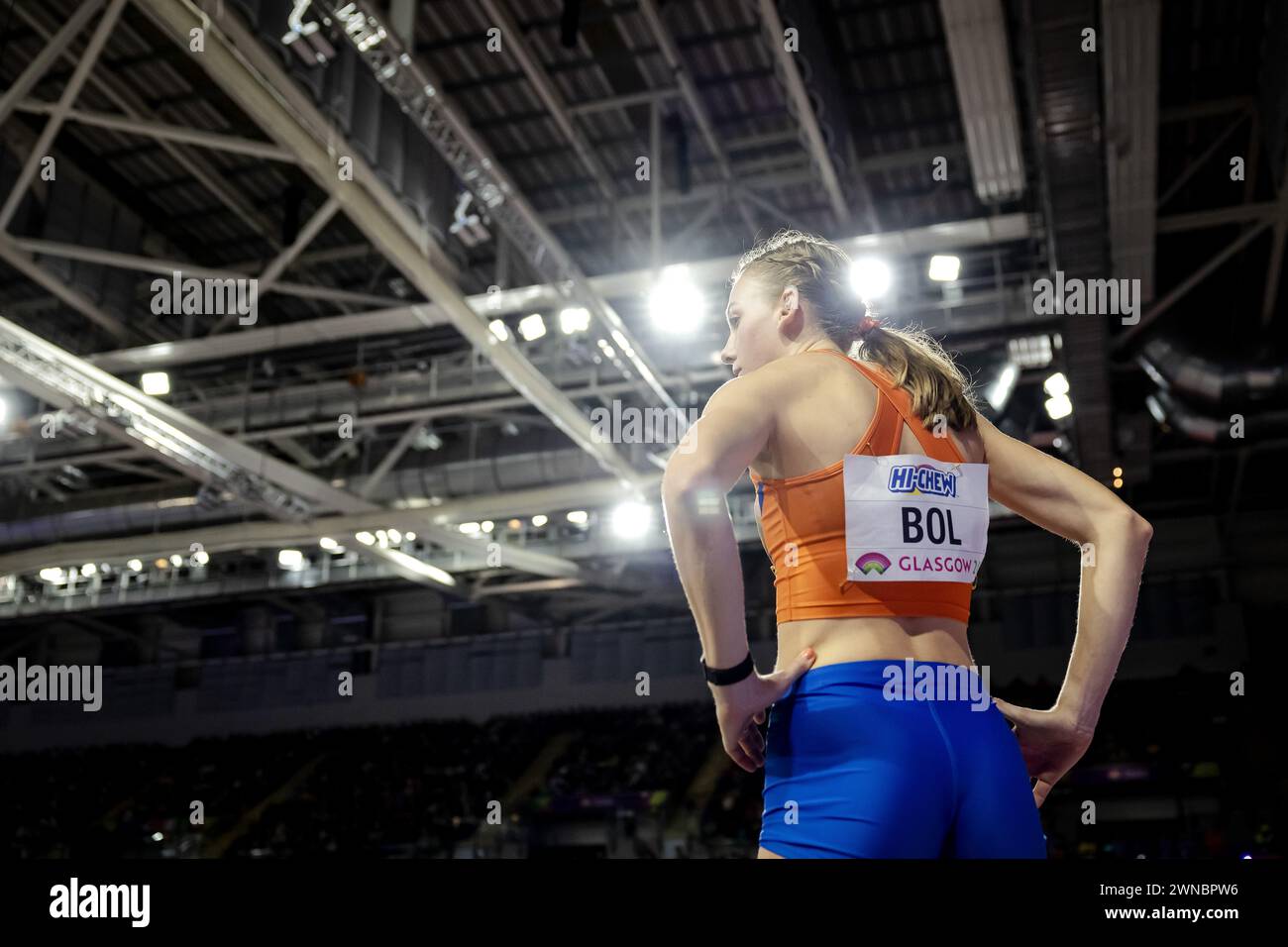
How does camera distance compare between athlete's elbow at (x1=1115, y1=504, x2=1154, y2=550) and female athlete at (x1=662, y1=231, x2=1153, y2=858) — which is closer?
female athlete at (x1=662, y1=231, x2=1153, y2=858)

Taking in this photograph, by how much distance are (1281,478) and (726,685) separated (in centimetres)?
2138

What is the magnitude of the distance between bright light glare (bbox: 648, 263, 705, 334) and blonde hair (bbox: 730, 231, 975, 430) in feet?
26.3

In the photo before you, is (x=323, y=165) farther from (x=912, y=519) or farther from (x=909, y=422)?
(x=912, y=519)

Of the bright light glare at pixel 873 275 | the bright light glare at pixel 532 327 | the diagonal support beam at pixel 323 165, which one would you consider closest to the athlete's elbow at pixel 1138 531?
the diagonal support beam at pixel 323 165

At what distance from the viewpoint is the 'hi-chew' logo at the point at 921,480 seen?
5.89 feet

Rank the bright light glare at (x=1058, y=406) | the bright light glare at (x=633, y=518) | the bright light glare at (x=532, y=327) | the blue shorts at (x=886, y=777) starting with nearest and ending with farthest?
the blue shorts at (x=886, y=777), the bright light glare at (x=532, y=327), the bright light glare at (x=1058, y=406), the bright light glare at (x=633, y=518)

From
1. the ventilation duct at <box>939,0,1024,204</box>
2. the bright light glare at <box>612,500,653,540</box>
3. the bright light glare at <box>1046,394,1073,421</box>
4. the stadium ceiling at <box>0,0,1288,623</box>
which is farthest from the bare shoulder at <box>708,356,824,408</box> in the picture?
the bright light glare at <box>612,500,653,540</box>

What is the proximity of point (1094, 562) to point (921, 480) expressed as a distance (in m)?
0.36

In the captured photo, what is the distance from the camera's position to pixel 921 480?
1.82m

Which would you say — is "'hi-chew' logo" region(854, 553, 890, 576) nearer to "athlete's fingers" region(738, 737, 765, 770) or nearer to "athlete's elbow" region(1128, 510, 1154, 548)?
"athlete's fingers" region(738, 737, 765, 770)

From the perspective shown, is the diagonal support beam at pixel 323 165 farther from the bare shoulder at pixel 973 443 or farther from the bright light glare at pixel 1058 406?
the bare shoulder at pixel 973 443

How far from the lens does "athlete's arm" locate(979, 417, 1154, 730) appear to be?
6.12ft
